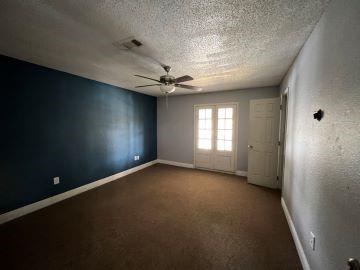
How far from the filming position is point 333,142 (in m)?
1.15

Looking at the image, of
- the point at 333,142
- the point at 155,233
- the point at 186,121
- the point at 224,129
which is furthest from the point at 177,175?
the point at 333,142

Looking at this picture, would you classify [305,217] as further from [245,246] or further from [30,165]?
[30,165]

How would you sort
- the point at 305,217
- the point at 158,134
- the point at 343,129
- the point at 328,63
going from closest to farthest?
1. the point at 343,129
2. the point at 328,63
3. the point at 305,217
4. the point at 158,134

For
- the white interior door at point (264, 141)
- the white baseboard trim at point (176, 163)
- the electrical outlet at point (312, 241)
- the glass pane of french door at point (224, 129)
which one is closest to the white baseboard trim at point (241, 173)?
the white interior door at point (264, 141)

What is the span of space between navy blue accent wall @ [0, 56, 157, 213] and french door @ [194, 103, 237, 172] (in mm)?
2236

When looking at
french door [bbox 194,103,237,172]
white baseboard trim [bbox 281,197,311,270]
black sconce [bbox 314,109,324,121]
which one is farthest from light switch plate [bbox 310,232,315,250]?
french door [bbox 194,103,237,172]

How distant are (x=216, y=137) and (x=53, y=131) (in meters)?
3.95

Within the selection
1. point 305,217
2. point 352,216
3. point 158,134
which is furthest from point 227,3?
point 158,134

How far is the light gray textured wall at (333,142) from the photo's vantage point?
926 millimetres

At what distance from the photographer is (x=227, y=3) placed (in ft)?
4.23

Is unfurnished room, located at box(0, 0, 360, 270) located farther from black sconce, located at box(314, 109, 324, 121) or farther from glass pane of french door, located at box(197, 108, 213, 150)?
glass pane of french door, located at box(197, 108, 213, 150)

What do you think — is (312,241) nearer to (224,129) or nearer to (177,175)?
(177,175)

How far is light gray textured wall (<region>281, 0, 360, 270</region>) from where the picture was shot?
0.93 meters

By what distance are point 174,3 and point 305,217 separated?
244cm
